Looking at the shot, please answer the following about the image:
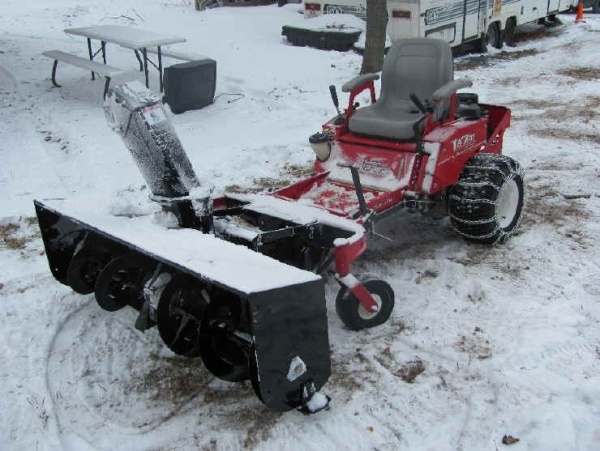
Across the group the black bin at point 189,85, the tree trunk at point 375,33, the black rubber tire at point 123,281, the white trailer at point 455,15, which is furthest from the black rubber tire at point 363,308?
the white trailer at point 455,15

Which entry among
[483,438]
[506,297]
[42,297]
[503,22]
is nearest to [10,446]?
[42,297]

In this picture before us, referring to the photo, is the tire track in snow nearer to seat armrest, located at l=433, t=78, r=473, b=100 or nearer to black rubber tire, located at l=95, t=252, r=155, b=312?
black rubber tire, located at l=95, t=252, r=155, b=312

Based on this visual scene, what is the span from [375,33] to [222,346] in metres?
7.79

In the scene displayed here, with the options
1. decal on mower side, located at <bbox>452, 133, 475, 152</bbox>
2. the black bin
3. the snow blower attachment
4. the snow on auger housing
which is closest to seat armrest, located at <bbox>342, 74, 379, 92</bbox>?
the snow on auger housing

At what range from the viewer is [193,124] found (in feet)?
27.0

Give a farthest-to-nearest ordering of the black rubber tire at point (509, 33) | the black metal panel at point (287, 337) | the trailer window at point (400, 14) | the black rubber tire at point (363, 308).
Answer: the black rubber tire at point (509, 33)
the trailer window at point (400, 14)
the black rubber tire at point (363, 308)
the black metal panel at point (287, 337)

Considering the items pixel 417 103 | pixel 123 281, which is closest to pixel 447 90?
pixel 417 103

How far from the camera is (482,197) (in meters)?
4.63

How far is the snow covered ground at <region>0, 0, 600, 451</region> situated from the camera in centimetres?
305

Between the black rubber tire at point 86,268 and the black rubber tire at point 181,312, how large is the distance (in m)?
0.85

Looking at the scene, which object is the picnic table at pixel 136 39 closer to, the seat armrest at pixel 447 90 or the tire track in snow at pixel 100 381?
the seat armrest at pixel 447 90

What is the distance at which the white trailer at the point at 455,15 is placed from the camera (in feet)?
35.4

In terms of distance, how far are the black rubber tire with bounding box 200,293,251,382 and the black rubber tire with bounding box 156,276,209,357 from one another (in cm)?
20

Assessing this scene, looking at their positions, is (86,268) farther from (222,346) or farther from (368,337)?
(368,337)
